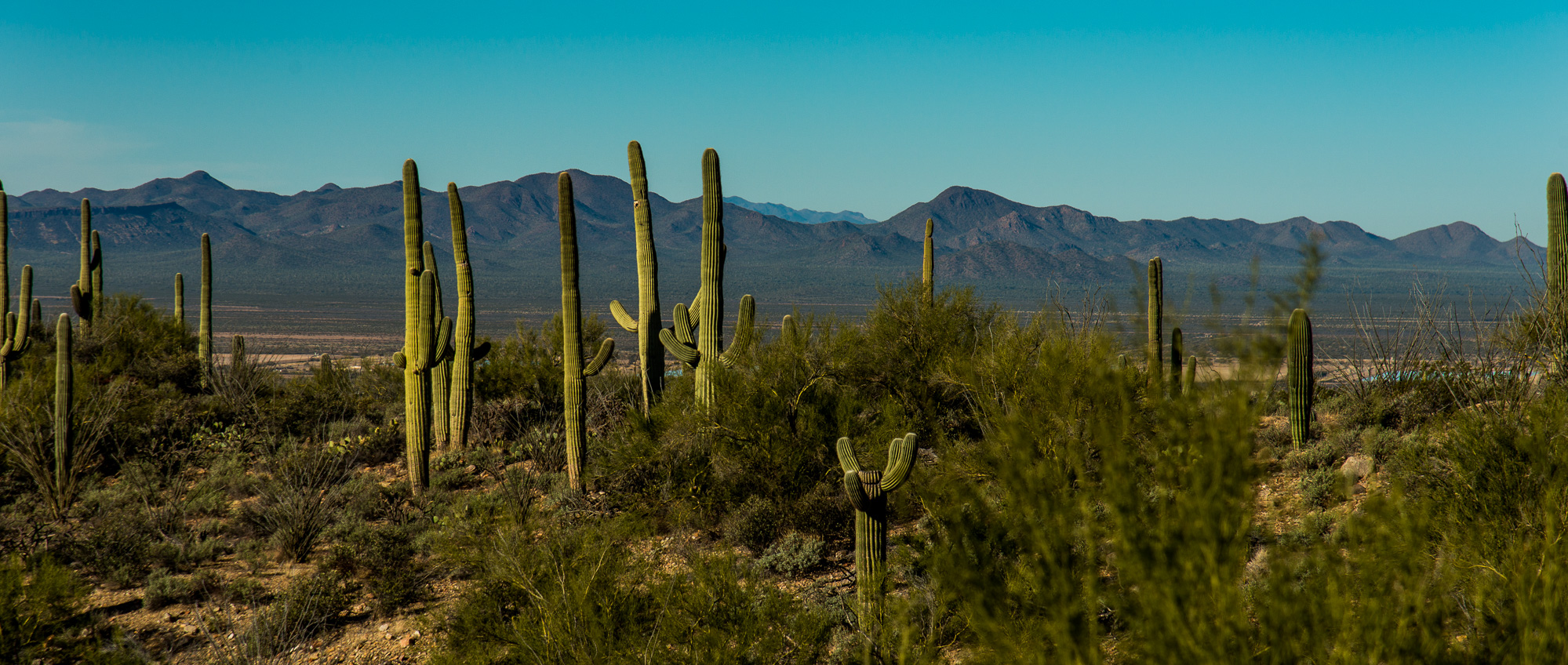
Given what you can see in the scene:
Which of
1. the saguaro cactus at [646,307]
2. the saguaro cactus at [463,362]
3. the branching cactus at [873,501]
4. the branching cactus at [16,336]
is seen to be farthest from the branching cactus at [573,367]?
the branching cactus at [16,336]

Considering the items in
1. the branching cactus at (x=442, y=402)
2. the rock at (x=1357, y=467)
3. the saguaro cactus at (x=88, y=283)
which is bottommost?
the rock at (x=1357, y=467)

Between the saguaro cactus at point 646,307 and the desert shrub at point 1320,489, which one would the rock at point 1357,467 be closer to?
the desert shrub at point 1320,489

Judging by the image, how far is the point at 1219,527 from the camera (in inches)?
130

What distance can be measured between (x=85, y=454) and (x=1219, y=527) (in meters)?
13.0

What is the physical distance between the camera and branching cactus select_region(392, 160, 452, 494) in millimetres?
10969

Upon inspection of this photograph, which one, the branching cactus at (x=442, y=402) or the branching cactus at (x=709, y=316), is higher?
the branching cactus at (x=709, y=316)

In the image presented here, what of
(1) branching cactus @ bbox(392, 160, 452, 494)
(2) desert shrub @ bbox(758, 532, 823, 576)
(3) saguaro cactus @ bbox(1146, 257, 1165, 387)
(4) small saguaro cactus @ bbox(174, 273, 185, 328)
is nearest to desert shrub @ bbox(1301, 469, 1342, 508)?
(3) saguaro cactus @ bbox(1146, 257, 1165, 387)

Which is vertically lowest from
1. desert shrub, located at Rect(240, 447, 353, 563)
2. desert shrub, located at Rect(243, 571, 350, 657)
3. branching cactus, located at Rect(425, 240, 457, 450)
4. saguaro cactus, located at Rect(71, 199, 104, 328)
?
desert shrub, located at Rect(243, 571, 350, 657)

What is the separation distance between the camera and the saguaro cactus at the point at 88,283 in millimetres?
16047

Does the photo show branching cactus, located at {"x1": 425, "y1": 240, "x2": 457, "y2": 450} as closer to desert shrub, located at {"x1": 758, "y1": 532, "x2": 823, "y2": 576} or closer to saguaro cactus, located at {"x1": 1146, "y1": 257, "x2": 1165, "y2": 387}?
desert shrub, located at {"x1": 758, "y1": 532, "x2": 823, "y2": 576}

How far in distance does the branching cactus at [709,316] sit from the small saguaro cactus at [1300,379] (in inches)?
276

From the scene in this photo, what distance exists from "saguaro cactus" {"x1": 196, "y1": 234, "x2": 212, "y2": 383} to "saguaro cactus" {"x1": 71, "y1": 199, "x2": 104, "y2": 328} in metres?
1.70

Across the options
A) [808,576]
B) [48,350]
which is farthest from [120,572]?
[48,350]

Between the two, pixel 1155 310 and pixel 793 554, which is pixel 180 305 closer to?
pixel 793 554
